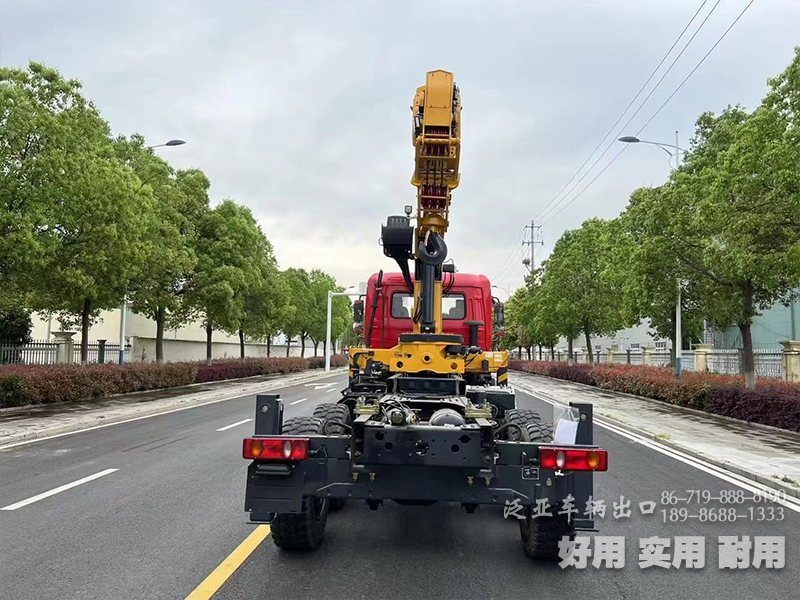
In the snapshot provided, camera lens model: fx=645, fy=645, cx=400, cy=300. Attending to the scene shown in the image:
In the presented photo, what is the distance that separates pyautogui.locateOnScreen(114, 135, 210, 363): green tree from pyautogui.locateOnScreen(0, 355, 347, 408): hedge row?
2467 mm

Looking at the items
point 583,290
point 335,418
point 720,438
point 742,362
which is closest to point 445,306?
point 335,418

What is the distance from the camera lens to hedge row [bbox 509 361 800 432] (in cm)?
1409

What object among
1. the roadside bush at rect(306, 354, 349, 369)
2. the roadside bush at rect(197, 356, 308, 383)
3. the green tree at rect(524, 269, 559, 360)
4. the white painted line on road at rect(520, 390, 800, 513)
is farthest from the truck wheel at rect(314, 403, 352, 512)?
the roadside bush at rect(306, 354, 349, 369)

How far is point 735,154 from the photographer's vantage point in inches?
522

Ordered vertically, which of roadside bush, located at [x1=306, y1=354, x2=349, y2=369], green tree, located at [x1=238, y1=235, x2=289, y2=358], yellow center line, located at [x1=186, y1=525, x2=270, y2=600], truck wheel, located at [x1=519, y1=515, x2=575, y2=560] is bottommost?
roadside bush, located at [x1=306, y1=354, x2=349, y2=369]

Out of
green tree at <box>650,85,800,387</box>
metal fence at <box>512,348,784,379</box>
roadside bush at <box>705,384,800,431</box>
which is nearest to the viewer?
green tree at <box>650,85,800,387</box>

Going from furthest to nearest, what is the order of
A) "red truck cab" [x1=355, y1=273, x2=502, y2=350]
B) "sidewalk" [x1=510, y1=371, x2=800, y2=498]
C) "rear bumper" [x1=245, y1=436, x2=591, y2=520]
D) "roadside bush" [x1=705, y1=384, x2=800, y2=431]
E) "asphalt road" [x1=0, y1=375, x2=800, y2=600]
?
"roadside bush" [x1=705, y1=384, x2=800, y2=431] → "red truck cab" [x1=355, y1=273, x2=502, y2=350] → "sidewalk" [x1=510, y1=371, x2=800, y2=498] → "rear bumper" [x1=245, y1=436, x2=591, y2=520] → "asphalt road" [x1=0, y1=375, x2=800, y2=600]

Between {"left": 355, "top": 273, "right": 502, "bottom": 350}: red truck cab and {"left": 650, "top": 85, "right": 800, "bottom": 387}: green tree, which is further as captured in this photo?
{"left": 650, "top": 85, "right": 800, "bottom": 387}: green tree

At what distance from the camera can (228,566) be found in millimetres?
4789

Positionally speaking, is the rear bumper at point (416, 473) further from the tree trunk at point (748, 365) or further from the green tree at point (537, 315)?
the green tree at point (537, 315)

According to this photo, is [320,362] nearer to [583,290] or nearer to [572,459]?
[583,290]

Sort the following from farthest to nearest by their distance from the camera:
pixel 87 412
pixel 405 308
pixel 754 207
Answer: pixel 87 412 → pixel 754 207 → pixel 405 308

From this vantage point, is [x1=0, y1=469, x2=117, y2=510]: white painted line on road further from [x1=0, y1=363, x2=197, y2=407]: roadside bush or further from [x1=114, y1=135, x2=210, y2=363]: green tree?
[x1=114, y1=135, x2=210, y2=363]: green tree

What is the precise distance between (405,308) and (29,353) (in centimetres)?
2009
